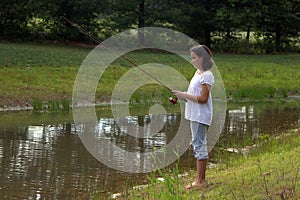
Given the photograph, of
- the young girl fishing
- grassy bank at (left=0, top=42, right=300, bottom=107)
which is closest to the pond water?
the young girl fishing

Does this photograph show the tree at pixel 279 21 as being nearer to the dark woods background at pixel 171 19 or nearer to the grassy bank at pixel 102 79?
the dark woods background at pixel 171 19

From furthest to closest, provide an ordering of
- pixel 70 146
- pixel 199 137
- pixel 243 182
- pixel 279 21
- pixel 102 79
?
pixel 279 21 → pixel 102 79 → pixel 70 146 → pixel 199 137 → pixel 243 182

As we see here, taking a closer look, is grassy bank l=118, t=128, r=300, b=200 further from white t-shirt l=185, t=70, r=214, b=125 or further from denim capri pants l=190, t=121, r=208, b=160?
white t-shirt l=185, t=70, r=214, b=125

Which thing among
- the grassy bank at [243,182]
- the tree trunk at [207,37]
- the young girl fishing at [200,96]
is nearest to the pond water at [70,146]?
the grassy bank at [243,182]

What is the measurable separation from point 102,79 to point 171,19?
62.7 feet

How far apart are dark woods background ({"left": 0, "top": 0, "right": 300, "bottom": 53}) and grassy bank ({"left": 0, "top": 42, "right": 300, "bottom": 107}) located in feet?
33.6

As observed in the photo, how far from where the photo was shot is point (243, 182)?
7.89 m

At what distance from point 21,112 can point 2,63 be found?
22.5 feet

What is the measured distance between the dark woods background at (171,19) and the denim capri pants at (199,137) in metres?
33.8

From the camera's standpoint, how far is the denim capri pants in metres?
8.03

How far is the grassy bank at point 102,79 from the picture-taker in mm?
20641

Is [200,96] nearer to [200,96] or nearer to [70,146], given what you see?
[200,96]

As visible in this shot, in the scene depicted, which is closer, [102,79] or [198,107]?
[198,107]

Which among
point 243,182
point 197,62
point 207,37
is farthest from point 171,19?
point 243,182
